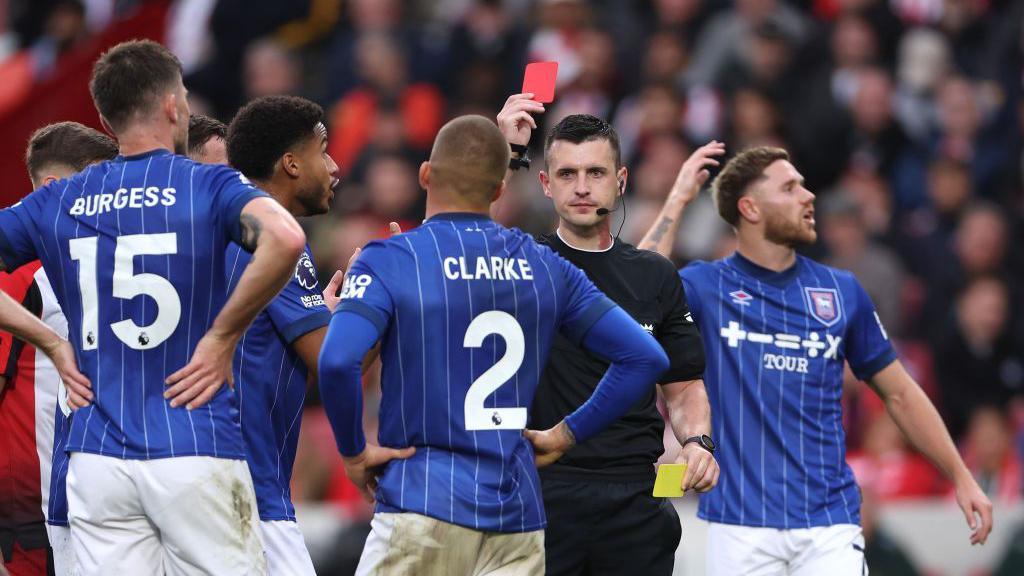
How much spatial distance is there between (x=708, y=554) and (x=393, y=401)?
288 centimetres

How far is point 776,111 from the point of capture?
1334cm

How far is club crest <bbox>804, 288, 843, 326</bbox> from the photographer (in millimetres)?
8109

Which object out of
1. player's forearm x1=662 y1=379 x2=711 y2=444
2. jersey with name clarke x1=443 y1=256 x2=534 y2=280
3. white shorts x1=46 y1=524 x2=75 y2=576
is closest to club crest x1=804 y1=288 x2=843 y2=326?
player's forearm x1=662 y1=379 x2=711 y2=444

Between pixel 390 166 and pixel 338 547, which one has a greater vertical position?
pixel 390 166

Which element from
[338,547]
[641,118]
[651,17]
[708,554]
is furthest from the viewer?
[651,17]

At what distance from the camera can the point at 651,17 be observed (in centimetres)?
1476

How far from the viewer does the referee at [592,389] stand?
7.03 meters

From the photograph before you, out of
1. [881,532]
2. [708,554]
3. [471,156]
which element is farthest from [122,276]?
[881,532]

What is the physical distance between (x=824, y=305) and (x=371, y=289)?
3.26 m

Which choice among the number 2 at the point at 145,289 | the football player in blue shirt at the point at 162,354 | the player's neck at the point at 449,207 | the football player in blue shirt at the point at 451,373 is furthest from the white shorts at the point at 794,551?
the number 2 at the point at 145,289

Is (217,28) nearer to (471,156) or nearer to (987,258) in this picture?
(987,258)

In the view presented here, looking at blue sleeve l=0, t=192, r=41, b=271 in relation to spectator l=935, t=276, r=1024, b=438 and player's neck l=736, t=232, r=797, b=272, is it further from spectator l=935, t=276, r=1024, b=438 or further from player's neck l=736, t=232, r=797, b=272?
spectator l=935, t=276, r=1024, b=438

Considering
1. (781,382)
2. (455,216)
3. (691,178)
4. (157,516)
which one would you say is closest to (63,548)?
(157,516)

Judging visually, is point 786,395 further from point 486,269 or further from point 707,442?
point 486,269
